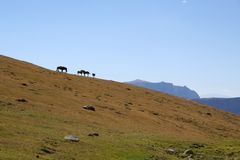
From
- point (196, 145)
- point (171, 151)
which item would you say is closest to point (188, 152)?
point (171, 151)

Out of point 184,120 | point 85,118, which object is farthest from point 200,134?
point 85,118

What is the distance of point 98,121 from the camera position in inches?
2554

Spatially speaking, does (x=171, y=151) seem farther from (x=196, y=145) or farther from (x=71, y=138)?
(x=71, y=138)

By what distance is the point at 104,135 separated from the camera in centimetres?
5150

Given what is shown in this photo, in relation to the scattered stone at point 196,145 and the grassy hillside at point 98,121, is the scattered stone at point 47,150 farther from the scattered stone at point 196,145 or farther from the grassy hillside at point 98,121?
the scattered stone at point 196,145

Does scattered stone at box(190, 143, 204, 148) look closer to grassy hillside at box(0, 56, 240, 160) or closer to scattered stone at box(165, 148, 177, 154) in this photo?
grassy hillside at box(0, 56, 240, 160)

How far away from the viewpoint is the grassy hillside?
39562 mm

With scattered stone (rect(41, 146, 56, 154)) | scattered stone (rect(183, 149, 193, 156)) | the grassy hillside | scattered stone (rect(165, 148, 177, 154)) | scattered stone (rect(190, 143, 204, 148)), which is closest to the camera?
scattered stone (rect(41, 146, 56, 154))

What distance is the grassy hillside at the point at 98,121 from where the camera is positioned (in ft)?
130

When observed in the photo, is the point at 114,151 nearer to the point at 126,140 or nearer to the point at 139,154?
the point at 139,154

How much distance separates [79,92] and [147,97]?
2603 cm

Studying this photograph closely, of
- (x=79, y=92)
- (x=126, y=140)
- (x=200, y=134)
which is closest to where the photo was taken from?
(x=126, y=140)

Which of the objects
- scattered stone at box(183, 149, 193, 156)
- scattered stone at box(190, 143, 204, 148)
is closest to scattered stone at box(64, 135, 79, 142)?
scattered stone at box(183, 149, 193, 156)

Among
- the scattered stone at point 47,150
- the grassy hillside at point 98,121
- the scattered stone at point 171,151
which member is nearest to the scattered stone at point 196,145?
the grassy hillside at point 98,121
